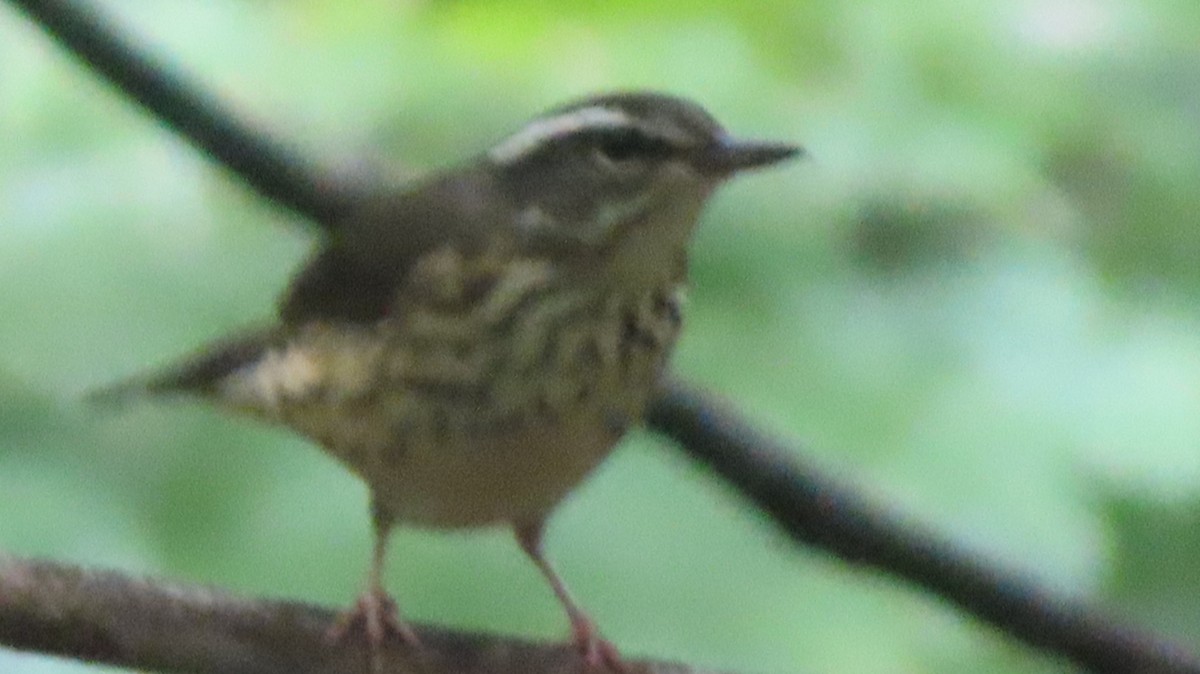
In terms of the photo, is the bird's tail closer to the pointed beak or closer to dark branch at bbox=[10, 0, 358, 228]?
dark branch at bbox=[10, 0, 358, 228]

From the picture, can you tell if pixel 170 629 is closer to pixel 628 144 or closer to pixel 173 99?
pixel 173 99

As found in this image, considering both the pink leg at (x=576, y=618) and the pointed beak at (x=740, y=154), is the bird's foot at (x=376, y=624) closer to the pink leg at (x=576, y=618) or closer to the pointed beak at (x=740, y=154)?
the pink leg at (x=576, y=618)

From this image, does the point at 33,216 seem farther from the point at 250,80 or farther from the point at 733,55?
the point at 733,55

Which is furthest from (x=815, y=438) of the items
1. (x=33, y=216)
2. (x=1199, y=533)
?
(x=33, y=216)

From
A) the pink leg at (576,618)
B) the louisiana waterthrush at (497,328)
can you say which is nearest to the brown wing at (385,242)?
the louisiana waterthrush at (497,328)

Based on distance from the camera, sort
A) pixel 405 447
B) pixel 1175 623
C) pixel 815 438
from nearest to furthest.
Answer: pixel 815 438
pixel 405 447
pixel 1175 623

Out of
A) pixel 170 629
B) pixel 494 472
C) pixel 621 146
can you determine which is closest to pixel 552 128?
pixel 621 146
